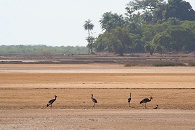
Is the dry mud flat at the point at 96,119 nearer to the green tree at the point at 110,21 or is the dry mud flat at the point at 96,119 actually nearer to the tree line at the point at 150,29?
the tree line at the point at 150,29

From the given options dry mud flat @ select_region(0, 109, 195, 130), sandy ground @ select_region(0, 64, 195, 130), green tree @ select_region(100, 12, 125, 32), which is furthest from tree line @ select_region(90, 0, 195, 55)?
dry mud flat @ select_region(0, 109, 195, 130)

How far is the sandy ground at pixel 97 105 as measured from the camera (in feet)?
→ 85.0

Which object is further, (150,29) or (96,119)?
(150,29)

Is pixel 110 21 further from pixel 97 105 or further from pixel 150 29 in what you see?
pixel 97 105

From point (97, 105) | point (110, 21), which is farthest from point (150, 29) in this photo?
point (97, 105)

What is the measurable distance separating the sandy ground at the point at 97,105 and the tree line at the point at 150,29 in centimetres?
7502

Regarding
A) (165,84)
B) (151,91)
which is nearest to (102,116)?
(151,91)

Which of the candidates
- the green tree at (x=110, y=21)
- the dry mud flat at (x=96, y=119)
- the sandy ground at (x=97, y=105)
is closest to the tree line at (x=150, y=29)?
the green tree at (x=110, y=21)

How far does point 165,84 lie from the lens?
42.6 m

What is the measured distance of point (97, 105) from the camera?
31.4 metres

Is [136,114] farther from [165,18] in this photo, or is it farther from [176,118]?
[165,18]

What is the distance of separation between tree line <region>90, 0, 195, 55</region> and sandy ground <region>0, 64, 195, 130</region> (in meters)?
75.0

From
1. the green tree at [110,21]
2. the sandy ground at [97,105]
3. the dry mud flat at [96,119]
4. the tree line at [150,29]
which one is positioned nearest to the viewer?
the dry mud flat at [96,119]

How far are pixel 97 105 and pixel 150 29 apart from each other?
364ft
